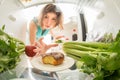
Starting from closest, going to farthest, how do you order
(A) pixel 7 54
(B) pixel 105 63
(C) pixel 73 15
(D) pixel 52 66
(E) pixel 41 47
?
(B) pixel 105 63 < (A) pixel 7 54 < (D) pixel 52 66 < (E) pixel 41 47 < (C) pixel 73 15

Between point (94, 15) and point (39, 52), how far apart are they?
0.29 metres

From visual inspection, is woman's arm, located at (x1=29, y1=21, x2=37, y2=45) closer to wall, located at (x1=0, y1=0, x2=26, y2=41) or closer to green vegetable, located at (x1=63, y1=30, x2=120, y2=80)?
wall, located at (x1=0, y1=0, x2=26, y2=41)

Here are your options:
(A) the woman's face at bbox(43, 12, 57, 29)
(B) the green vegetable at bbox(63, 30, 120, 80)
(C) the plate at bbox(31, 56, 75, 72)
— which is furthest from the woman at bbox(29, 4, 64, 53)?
(B) the green vegetable at bbox(63, 30, 120, 80)

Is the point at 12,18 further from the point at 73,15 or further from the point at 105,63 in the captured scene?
the point at 105,63

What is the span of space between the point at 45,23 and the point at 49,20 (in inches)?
0.8

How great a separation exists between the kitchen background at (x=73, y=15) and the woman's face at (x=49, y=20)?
0.05 meters

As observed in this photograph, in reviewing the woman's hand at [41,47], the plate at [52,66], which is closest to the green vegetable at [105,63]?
the plate at [52,66]

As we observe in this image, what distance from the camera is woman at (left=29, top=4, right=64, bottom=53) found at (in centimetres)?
93

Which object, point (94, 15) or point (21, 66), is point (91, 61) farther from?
point (94, 15)

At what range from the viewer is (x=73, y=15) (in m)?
1.00

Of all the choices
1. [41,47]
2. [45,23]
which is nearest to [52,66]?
[41,47]

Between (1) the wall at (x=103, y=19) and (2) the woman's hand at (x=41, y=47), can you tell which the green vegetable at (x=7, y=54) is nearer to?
(2) the woman's hand at (x=41, y=47)

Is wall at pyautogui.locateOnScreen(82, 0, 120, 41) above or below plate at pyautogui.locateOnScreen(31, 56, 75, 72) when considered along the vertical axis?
above

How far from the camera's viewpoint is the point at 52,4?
101cm
